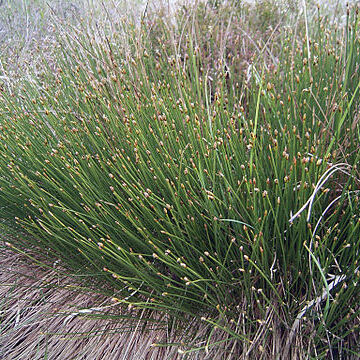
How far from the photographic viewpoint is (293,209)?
1.36 metres

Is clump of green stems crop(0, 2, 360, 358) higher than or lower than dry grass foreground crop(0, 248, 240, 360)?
higher

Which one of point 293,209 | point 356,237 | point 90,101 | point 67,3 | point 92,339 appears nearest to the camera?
point 356,237

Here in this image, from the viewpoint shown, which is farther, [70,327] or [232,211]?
[70,327]

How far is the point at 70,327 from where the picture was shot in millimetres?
1671

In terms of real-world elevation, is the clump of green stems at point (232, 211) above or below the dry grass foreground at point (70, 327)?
above

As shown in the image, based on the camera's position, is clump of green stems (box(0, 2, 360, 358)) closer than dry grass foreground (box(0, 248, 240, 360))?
Yes

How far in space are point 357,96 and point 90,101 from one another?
130 centimetres

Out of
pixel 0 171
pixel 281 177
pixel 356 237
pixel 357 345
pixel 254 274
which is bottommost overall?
pixel 357 345

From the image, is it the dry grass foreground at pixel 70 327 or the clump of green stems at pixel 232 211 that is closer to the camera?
the clump of green stems at pixel 232 211

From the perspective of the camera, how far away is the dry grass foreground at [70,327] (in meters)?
1.47

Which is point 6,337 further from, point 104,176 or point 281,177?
point 281,177

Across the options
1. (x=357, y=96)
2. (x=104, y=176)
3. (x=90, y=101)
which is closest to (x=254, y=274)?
(x=104, y=176)

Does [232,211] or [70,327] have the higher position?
[232,211]

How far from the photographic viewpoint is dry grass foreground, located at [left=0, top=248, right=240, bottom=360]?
4.83 ft
